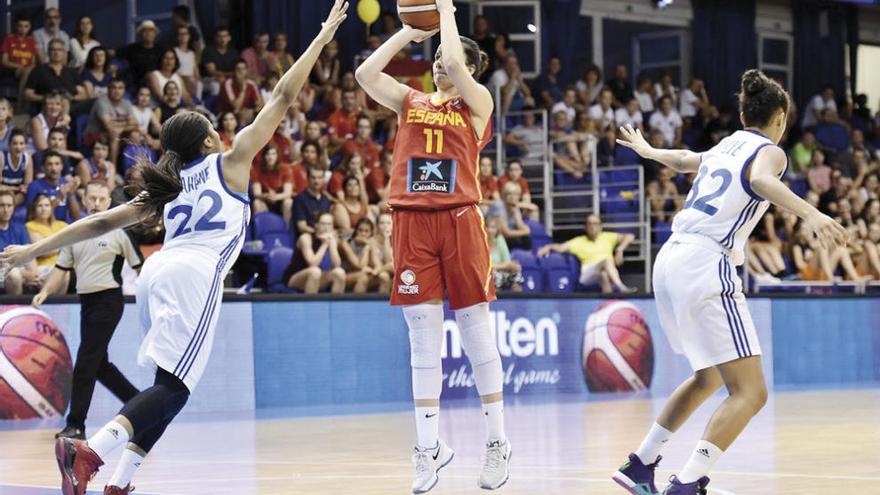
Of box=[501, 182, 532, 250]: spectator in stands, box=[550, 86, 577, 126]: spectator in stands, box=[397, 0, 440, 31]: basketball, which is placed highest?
box=[550, 86, 577, 126]: spectator in stands

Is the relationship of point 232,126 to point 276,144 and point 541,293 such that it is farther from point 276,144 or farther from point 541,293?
point 541,293

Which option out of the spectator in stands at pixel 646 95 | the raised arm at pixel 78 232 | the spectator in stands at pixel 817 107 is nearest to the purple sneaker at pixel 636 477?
the raised arm at pixel 78 232

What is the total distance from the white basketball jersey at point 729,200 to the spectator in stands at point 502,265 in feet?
30.3

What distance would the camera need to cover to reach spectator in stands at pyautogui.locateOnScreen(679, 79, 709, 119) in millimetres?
22328

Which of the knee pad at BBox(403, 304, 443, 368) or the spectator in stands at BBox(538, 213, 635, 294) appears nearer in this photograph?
the knee pad at BBox(403, 304, 443, 368)

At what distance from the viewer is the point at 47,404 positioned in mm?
12242

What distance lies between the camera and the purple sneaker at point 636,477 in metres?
6.27

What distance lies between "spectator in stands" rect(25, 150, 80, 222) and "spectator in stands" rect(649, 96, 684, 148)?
1013 cm

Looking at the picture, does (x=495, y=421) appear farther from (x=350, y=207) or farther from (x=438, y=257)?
(x=350, y=207)

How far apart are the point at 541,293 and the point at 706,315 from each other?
9.02 m

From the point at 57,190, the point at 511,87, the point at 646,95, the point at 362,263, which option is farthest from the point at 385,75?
the point at 646,95

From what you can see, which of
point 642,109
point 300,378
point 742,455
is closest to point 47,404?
point 300,378

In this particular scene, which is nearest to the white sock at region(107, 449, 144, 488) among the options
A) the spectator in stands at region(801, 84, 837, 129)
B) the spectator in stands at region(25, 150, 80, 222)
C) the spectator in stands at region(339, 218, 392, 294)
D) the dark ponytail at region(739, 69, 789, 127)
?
the dark ponytail at region(739, 69, 789, 127)

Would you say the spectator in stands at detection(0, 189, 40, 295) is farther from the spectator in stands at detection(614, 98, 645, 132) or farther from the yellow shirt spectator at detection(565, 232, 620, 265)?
the spectator in stands at detection(614, 98, 645, 132)
